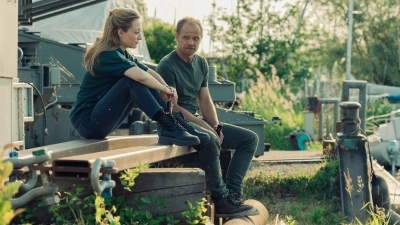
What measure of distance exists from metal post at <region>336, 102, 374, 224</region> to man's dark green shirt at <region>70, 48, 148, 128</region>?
347 cm

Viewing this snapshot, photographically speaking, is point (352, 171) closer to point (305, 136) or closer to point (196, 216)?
point (196, 216)

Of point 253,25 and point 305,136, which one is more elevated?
point 253,25

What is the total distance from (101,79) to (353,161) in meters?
3.98

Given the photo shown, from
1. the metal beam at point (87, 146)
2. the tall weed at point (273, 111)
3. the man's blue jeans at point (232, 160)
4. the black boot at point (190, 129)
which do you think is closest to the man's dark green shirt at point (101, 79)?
the metal beam at point (87, 146)

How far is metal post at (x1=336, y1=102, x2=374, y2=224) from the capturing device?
923cm

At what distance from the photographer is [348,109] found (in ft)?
32.1

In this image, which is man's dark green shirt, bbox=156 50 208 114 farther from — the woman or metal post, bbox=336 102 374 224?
metal post, bbox=336 102 374 224

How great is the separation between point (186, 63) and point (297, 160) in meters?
5.16

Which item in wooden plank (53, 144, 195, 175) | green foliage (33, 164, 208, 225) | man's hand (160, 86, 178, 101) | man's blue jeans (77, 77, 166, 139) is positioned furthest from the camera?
man's hand (160, 86, 178, 101)

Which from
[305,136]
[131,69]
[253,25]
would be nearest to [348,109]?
[131,69]

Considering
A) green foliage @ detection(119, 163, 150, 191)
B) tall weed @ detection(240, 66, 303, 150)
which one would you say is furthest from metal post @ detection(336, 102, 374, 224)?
tall weed @ detection(240, 66, 303, 150)

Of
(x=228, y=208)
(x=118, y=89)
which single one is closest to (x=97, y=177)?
(x=118, y=89)

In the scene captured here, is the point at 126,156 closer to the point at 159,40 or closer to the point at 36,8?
the point at 36,8

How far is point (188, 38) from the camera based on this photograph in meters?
7.14
